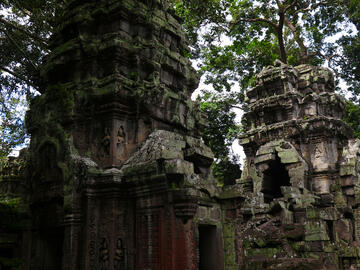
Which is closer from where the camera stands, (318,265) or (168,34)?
(318,265)

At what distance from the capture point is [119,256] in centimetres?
673

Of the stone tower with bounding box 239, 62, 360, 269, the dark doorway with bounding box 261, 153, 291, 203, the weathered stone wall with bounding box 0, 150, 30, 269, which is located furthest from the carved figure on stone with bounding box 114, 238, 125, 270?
the dark doorway with bounding box 261, 153, 291, 203

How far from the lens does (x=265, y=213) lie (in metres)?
12.2

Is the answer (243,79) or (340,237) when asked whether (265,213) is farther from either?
(243,79)

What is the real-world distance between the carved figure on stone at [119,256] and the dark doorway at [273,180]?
10.1 meters

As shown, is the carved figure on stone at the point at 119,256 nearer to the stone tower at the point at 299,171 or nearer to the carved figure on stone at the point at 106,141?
the carved figure on stone at the point at 106,141

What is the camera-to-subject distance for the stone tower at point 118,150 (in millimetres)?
6574

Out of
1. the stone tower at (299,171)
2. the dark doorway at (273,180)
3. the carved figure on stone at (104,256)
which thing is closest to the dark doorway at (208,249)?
the carved figure on stone at (104,256)

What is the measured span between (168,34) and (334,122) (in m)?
9.78

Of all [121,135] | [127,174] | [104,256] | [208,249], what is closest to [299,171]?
[208,249]

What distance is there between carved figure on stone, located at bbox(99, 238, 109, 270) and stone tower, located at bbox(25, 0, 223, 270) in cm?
2

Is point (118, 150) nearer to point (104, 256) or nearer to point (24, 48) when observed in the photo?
point (104, 256)

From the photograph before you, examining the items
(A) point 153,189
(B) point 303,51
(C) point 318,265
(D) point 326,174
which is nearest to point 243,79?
(B) point 303,51

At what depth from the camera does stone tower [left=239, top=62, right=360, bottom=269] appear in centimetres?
1059
